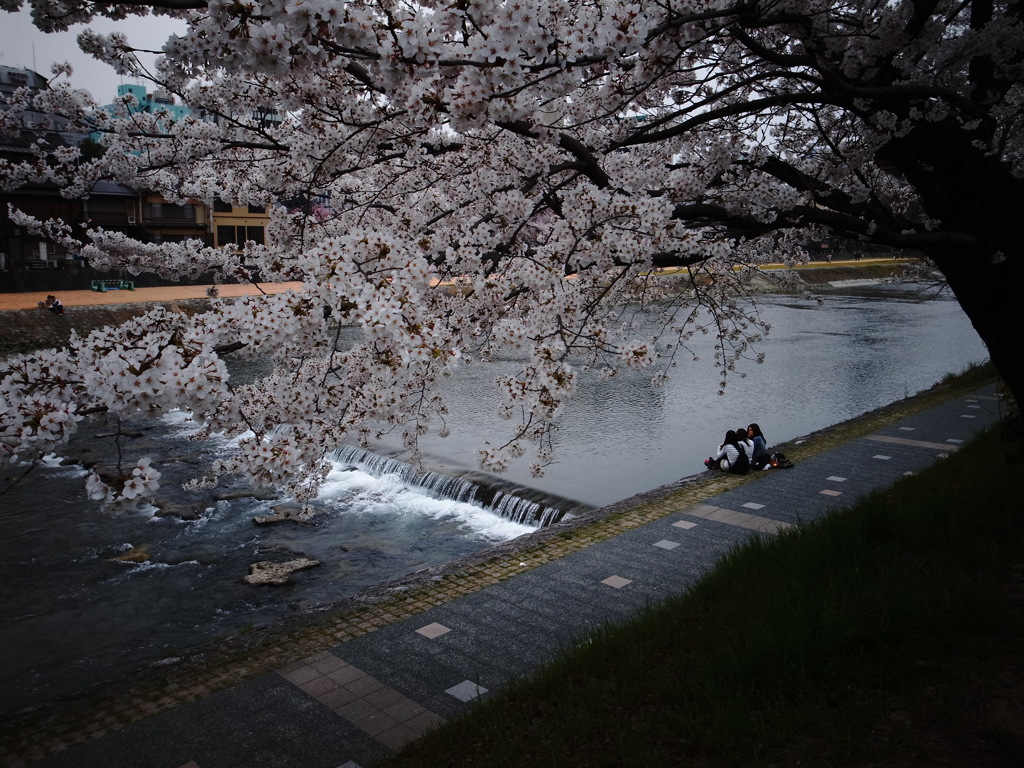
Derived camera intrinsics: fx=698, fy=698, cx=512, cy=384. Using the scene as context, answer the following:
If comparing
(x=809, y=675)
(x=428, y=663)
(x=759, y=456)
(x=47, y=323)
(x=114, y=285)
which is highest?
(x=114, y=285)

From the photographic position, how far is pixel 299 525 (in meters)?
11.8

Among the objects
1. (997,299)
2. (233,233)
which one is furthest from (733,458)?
(233,233)

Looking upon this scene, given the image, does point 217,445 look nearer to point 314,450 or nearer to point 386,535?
point 386,535

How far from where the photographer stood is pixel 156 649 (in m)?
8.09

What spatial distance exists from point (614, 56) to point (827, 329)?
3012 cm

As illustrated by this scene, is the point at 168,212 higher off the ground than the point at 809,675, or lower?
higher

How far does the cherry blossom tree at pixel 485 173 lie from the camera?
3.60 m

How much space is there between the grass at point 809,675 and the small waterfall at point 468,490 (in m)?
6.29

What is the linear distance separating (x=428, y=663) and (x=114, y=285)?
32649mm

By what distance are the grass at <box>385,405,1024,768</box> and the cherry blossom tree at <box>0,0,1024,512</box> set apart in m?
1.72

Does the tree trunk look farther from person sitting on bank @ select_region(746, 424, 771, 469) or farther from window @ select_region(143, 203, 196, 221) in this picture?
window @ select_region(143, 203, 196, 221)

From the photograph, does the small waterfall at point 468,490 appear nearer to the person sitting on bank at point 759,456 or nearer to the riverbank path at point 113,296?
the person sitting on bank at point 759,456

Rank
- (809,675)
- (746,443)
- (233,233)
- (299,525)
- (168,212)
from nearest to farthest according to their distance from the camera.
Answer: (809,675), (746,443), (299,525), (168,212), (233,233)

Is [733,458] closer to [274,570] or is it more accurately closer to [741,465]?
[741,465]
